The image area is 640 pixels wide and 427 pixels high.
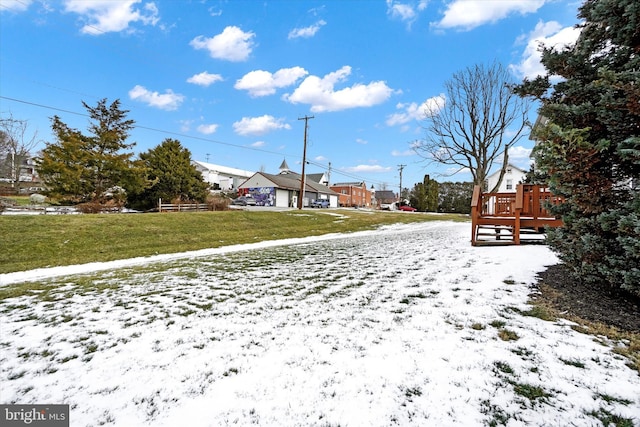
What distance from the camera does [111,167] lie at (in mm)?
17172

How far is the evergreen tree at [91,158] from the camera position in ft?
52.0

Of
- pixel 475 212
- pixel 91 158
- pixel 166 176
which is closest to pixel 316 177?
pixel 166 176

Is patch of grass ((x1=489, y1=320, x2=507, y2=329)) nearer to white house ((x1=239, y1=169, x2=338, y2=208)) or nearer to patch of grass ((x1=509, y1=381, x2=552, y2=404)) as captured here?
patch of grass ((x1=509, y1=381, x2=552, y2=404))

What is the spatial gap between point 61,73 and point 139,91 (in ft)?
15.3

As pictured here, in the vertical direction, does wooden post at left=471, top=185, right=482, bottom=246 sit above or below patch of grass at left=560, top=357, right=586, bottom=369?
above

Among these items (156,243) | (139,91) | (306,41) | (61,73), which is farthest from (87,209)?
(306,41)

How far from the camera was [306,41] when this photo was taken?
14898 mm

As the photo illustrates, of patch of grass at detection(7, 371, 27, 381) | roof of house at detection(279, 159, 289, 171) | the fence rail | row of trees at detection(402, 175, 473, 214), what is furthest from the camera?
roof of house at detection(279, 159, 289, 171)

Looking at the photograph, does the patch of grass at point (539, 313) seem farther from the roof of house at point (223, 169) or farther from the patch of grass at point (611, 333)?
the roof of house at point (223, 169)

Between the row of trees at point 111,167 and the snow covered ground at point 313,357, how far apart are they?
1488cm

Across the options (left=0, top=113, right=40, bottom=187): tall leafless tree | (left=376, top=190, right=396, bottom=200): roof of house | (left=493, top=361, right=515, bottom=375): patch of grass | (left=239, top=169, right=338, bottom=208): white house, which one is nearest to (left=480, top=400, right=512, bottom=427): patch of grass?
(left=493, top=361, right=515, bottom=375): patch of grass

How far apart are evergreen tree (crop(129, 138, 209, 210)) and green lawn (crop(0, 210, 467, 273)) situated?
4.84 m

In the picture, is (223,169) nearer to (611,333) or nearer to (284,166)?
(284,166)

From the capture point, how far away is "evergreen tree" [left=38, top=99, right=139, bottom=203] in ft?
52.0
